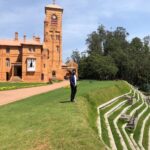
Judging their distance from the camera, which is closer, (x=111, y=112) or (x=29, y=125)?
(x=29, y=125)

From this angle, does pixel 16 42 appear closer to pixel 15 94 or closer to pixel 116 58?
pixel 116 58

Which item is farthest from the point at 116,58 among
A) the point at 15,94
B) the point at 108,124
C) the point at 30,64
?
the point at 108,124

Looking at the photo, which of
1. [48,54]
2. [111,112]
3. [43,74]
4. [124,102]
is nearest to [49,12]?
[48,54]

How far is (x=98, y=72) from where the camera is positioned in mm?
80688

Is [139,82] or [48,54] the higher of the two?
[48,54]

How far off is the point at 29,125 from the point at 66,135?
2.68 m

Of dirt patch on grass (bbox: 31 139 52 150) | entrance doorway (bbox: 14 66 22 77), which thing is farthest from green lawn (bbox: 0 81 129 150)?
entrance doorway (bbox: 14 66 22 77)

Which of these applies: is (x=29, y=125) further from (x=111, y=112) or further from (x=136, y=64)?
(x=136, y=64)

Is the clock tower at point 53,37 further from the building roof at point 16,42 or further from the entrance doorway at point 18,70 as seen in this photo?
the entrance doorway at point 18,70

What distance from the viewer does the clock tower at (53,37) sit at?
271ft

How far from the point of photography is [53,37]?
82.8 meters

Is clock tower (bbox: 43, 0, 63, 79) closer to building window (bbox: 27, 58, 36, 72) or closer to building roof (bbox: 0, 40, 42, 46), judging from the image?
building roof (bbox: 0, 40, 42, 46)

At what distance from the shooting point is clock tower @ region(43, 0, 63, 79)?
82.8m

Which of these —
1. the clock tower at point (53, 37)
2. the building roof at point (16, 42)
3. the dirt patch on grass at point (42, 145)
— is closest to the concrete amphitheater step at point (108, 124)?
the dirt patch on grass at point (42, 145)
